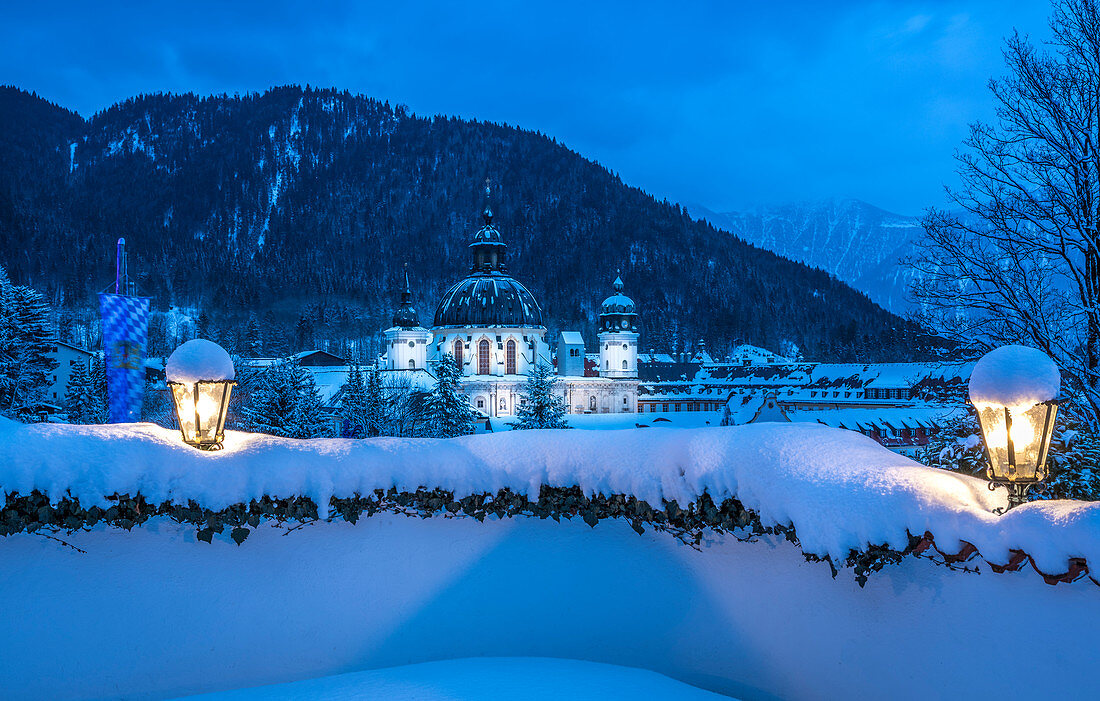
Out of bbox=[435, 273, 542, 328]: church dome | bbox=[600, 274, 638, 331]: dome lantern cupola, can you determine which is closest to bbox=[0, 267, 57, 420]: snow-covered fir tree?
bbox=[435, 273, 542, 328]: church dome

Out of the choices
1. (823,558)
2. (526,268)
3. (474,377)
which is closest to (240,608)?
(823,558)

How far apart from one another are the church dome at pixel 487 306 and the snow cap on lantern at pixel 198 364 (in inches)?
2183

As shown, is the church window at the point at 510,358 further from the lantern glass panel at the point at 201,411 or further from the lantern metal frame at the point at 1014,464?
the lantern metal frame at the point at 1014,464

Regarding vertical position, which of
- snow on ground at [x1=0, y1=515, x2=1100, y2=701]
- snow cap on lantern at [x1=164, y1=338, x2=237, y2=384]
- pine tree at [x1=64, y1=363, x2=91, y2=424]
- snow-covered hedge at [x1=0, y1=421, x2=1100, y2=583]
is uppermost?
pine tree at [x1=64, y1=363, x2=91, y2=424]

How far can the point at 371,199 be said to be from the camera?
163875 millimetres

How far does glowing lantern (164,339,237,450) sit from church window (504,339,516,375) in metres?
55.7

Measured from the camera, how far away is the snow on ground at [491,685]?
4422 millimetres

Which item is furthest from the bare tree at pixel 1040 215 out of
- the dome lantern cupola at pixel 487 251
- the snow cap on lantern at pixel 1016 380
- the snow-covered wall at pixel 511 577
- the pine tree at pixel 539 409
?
the dome lantern cupola at pixel 487 251

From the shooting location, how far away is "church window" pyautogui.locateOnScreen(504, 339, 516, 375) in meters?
61.0

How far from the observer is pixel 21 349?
22.4m

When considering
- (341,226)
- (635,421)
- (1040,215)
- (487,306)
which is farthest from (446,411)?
(341,226)

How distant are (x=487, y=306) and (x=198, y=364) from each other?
56137 mm

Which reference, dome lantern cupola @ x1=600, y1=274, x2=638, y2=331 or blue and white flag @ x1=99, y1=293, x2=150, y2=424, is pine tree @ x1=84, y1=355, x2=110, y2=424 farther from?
dome lantern cupola @ x1=600, y1=274, x2=638, y2=331

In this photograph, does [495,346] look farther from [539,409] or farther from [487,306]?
[539,409]
